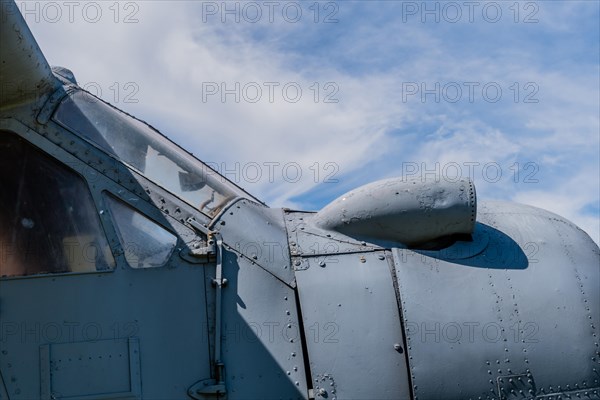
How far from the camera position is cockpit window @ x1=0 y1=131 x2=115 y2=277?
204 inches

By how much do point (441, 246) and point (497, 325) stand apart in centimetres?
83

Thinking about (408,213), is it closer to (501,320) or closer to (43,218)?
(501,320)

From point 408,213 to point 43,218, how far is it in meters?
2.61

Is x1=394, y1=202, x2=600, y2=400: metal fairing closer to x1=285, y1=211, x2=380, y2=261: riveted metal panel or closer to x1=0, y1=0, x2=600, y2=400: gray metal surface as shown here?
x1=0, y1=0, x2=600, y2=400: gray metal surface

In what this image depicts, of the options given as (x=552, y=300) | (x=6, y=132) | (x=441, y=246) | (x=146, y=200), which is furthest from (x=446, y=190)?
(x=6, y=132)

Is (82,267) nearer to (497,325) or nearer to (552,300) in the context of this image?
(497,325)

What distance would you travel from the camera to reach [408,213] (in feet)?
19.1

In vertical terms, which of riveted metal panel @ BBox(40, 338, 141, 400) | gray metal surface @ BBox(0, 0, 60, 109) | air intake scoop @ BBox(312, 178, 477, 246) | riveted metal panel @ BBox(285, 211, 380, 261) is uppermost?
gray metal surface @ BBox(0, 0, 60, 109)

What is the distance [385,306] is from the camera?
5309 millimetres

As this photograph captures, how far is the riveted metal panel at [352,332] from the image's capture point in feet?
16.7

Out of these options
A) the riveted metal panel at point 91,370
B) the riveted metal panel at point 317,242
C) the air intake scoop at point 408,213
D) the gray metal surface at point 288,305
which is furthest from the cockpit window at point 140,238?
the air intake scoop at point 408,213

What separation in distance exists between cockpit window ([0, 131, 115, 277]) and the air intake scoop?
1692 mm

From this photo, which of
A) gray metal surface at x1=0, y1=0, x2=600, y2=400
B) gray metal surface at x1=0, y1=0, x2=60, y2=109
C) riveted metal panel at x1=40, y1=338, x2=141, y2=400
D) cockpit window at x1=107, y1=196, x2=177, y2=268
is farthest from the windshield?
riveted metal panel at x1=40, y1=338, x2=141, y2=400

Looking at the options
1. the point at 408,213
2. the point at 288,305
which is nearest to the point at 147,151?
the point at 288,305
